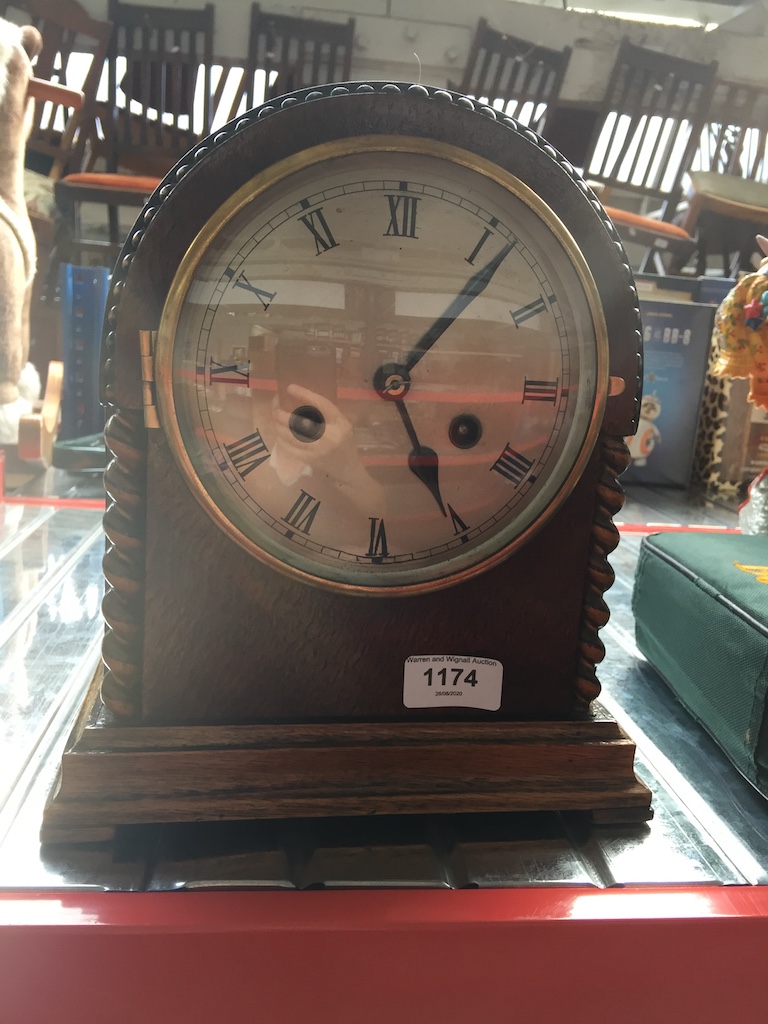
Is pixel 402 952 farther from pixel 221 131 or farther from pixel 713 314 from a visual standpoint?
pixel 713 314

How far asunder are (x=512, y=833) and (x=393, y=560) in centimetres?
23

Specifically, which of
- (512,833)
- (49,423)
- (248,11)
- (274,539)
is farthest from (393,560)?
(248,11)

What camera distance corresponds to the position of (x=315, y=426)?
0.56 meters

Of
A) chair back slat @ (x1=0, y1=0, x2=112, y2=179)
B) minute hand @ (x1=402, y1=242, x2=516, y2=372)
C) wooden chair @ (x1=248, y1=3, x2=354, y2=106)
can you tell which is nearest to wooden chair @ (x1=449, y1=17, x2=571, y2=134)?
wooden chair @ (x1=248, y1=3, x2=354, y2=106)

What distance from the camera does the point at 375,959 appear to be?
49 centimetres

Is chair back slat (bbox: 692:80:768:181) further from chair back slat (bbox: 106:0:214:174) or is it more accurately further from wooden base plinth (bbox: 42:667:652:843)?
wooden base plinth (bbox: 42:667:652:843)

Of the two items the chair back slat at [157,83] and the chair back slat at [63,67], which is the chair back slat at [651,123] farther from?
the chair back slat at [63,67]

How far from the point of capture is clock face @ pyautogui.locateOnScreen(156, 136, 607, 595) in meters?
0.53

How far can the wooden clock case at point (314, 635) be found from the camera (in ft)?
1.71

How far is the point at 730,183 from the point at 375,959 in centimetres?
248

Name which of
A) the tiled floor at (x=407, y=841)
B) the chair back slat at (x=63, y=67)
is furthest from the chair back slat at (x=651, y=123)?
the tiled floor at (x=407, y=841)

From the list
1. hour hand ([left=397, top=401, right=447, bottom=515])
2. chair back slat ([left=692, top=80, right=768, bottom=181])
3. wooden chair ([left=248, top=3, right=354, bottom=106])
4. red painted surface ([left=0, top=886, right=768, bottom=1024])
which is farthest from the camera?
chair back slat ([left=692, top=80, right=768, bottom=181])

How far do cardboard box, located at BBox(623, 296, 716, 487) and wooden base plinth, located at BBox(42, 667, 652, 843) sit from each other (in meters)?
1.65

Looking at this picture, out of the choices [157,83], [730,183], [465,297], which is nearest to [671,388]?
[730,183]
